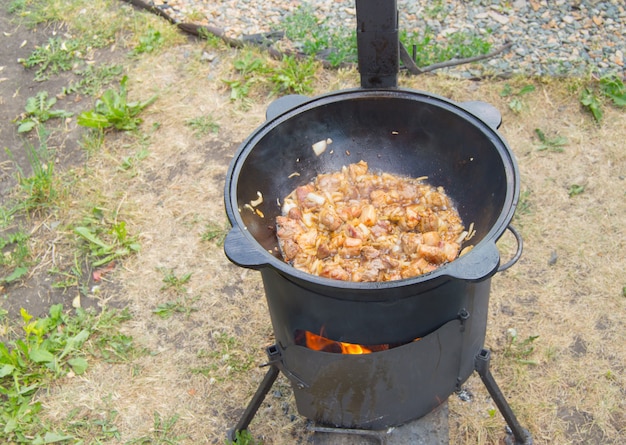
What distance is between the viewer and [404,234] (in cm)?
288

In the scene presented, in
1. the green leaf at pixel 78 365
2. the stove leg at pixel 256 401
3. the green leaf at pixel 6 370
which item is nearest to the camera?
the stove leg at pixel 256 401

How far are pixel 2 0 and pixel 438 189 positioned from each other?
6556mm

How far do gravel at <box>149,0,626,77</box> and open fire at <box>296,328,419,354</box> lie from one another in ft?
11.9

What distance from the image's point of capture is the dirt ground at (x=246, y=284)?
3557 millimetres

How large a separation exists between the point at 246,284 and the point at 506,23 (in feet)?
12.6

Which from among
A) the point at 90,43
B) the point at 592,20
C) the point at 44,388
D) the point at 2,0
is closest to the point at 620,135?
the point at 592,20

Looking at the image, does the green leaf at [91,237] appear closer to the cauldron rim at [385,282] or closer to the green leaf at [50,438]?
the green leaf at [50,438]

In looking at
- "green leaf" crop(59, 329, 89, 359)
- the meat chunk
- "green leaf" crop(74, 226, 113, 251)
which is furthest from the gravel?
"green leaf" crop(59, 329, 89, 359)

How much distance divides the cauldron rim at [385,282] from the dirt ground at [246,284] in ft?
5.23

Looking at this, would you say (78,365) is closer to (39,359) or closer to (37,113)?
(39,359)

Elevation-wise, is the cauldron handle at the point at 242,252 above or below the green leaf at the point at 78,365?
above

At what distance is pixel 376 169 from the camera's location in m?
3.31

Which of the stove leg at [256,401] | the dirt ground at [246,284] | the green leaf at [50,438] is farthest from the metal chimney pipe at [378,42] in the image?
the green leaf at [50,438]

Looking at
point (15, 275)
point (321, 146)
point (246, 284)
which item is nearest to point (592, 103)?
point (321, 146)
